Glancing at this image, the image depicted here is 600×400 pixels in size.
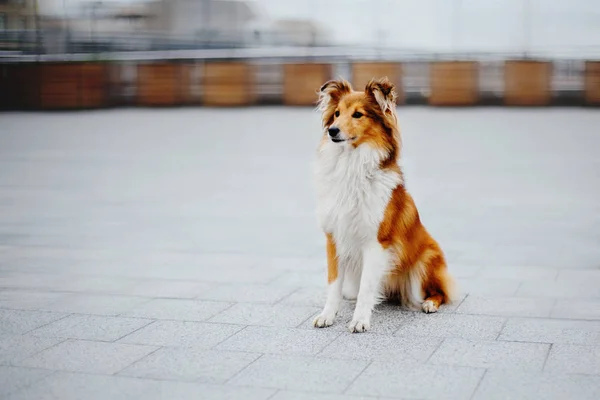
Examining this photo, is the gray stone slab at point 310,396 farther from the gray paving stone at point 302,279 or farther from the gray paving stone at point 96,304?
the gray paving stone at point 302,279

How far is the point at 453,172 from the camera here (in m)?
11.5

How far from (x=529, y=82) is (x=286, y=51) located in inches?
275

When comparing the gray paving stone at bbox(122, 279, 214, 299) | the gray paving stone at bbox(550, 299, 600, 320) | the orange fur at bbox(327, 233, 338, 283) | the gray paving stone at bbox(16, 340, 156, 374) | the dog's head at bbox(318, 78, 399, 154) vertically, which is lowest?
the gray paving stone at bbox(122, 279, 214, 299)

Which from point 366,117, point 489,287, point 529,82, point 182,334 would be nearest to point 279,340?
point 182,334

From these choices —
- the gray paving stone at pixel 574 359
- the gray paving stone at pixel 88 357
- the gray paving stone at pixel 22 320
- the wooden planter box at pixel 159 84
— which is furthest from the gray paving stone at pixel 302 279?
the wooden planter box at pixel 159 84

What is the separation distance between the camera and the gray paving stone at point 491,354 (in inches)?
172

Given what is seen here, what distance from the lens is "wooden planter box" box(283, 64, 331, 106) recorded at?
22.8m

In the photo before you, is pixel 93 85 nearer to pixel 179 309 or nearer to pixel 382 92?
pixel 179 309

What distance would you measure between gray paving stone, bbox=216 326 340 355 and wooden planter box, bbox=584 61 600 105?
57.8 feet

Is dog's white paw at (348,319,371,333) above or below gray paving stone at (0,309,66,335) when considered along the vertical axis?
above

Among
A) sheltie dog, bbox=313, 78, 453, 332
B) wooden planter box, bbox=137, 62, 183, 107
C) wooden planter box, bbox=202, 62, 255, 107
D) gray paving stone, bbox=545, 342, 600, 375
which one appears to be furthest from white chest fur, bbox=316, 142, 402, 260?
wooden planter box, bbox=137, 62, 183, 107

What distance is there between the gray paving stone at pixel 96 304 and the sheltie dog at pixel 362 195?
1.28m

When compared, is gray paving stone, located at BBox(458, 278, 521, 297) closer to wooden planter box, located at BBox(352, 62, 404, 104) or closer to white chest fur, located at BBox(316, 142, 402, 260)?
white chest fur, located at BBox(316, 142, 402, 260)

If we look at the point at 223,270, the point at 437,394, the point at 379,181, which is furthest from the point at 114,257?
the point at 437,394
